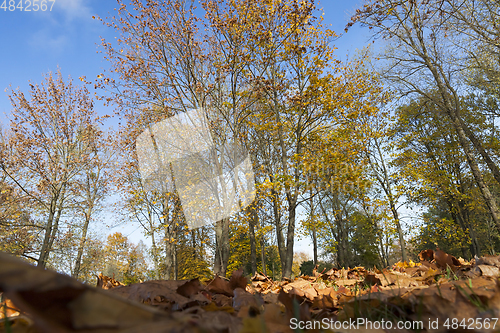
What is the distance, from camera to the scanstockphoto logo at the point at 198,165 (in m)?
10.1

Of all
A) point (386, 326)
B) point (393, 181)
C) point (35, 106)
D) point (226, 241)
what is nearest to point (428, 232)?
point (393, 181)

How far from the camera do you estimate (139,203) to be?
47.7ft

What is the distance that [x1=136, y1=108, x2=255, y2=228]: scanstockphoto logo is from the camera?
1007cm

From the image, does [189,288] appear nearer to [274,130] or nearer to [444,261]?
[444,261]

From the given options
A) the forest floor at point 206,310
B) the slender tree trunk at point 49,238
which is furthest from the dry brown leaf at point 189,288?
the slender tree trunk at point 49,238

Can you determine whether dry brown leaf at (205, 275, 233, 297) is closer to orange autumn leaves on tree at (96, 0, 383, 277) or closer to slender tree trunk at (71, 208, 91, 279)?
orange autumn leaves on tree at (96, 0, 383, 277)

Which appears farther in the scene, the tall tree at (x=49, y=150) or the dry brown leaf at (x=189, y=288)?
the tall tree at (x=49, y=150)

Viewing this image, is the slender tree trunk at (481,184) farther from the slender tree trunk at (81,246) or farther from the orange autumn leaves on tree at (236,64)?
the slender tree trunk at (81,246)

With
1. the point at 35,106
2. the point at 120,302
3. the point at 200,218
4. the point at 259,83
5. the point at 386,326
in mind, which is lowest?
the point at 386,326

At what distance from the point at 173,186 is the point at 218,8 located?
314 inches

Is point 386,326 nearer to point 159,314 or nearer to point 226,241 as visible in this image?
point 159,314

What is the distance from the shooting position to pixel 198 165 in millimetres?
11531

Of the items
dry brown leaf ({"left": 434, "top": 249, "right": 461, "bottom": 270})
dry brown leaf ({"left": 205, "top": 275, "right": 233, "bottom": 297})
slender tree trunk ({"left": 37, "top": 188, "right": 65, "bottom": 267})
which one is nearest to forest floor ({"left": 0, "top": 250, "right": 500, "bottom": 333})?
dry brown leaf ({"left": 205, "top": 275, "right": 233, "bottom": 297})

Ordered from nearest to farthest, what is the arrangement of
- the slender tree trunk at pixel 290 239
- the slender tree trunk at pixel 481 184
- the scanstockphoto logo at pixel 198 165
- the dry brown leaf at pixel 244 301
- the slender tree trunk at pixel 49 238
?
the dry brown leaf at pixel 244 301 → the slender tree trunk at pixel 481 184 → the slender tree trunk at pixel 290 239 → the scanstockphoto logo at pixel 198 165 → the slender tree trunk at pixel 49 238
